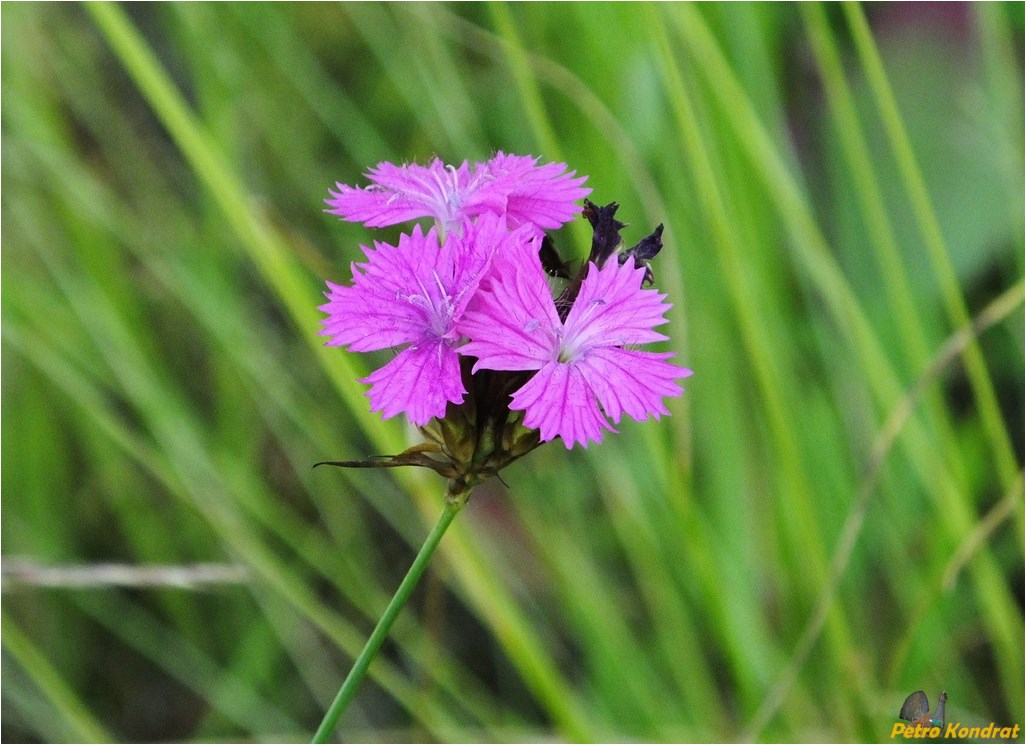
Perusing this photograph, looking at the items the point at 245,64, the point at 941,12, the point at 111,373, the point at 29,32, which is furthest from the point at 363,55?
the point at 941,12

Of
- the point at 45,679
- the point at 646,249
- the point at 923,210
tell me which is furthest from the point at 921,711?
the point at 45,679

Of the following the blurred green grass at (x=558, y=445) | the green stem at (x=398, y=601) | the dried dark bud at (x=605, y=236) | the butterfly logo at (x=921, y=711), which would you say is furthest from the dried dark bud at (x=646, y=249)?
the butterfly logo at (x=921, y=711)

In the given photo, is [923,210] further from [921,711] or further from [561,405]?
[561,405]

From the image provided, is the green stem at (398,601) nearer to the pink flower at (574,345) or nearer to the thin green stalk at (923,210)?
the pink flower at (574,345)

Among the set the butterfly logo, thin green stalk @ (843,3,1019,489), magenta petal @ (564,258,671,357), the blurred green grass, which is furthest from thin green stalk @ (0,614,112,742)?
thin green stalk @ (843,3,1019,489)

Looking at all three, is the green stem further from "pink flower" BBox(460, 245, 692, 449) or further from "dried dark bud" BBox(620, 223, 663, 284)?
"dried dark bud" BBox(620, 223, 663, 284)

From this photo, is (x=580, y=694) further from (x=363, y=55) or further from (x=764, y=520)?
(x=363, y=55)
